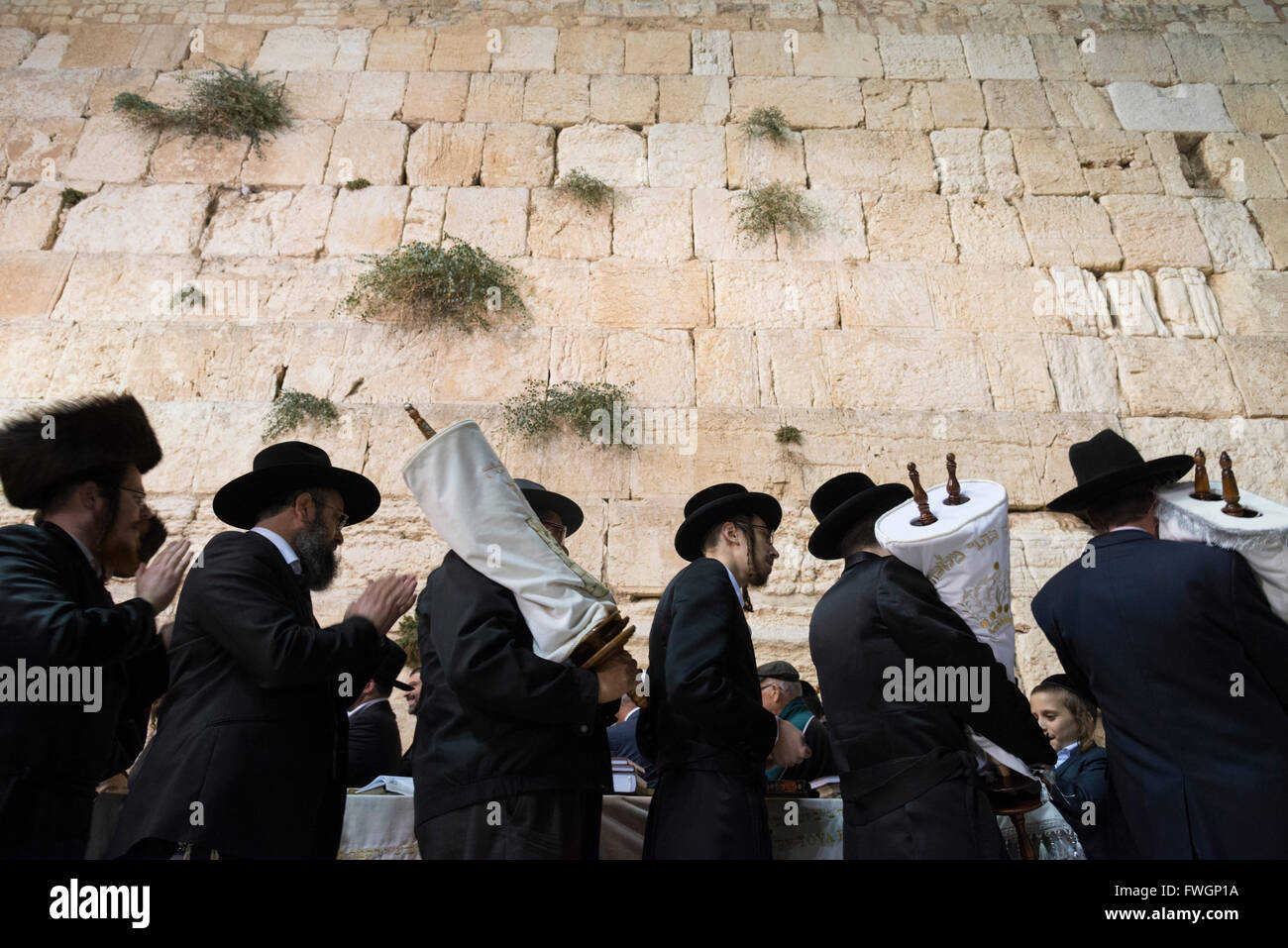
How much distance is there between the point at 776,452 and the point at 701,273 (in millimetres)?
1878

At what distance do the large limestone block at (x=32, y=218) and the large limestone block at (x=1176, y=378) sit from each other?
888 centimetres

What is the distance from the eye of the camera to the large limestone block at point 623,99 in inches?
343

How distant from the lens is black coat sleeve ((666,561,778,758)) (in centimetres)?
293

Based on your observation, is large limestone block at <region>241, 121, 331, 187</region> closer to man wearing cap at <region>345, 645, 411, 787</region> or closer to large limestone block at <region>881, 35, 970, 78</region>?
large limestone block at <region>881, 35, 970, 78</region>

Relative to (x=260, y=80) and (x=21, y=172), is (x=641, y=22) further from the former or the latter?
(x=21, y=172)

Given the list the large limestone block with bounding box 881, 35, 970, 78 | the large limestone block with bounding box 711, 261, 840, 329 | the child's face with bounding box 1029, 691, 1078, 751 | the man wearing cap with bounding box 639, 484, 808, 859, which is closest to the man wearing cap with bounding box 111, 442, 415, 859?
the man wearing cap with bounding box 639, 484, 808, 859

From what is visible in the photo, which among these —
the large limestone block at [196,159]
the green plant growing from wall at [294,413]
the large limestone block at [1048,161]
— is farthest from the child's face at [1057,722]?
the large limestone block at [196,159]

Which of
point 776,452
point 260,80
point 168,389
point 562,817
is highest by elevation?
point 260,80

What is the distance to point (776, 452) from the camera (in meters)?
6.63

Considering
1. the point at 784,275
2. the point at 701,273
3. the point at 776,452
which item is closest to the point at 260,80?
the point at 701,273

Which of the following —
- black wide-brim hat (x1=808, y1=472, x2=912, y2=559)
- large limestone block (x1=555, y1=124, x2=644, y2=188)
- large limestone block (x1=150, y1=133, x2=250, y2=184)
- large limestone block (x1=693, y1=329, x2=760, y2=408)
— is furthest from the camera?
large limestone block (x1=555, y1=124, x2=644, y2=188)

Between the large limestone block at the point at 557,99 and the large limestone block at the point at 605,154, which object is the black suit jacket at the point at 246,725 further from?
the large limestone block at the point at 557,99

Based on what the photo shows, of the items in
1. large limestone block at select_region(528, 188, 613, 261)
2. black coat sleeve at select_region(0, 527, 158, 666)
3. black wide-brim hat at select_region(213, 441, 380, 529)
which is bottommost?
black coat sleeve at select_region(0, 527, 158, 666)

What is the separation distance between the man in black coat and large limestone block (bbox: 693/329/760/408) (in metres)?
3.93
